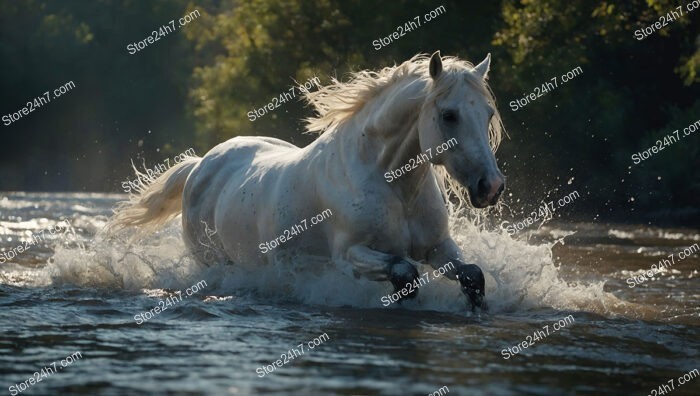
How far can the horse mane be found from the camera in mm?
7996

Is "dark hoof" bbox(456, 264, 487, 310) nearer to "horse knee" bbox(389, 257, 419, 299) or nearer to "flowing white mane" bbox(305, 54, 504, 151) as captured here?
"horse knee" bbox(389, 257, 419, 299)

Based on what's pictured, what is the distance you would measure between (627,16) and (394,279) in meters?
19.6

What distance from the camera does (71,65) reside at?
6266 cm

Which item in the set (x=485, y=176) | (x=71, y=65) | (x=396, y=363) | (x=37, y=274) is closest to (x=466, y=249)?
(x=485, y=176)

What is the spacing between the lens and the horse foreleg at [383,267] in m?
8.18

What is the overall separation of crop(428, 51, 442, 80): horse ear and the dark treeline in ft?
16.7

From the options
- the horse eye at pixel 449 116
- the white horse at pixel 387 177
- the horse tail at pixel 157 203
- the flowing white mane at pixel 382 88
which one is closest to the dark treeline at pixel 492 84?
the horse tail at pixel 157 203

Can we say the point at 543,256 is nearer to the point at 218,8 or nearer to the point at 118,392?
the point at 118,392

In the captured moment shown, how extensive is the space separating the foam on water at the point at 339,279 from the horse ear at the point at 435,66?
1.58m

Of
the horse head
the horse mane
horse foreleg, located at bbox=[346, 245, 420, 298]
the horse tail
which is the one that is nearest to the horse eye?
the horse head

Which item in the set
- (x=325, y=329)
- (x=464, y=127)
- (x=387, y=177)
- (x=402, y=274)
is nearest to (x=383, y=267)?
(x=402, y=274)

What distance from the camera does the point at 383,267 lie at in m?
8.22

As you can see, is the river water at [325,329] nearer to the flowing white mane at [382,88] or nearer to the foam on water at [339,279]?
the foam on water at [339,279]

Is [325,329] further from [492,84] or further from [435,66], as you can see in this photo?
[492,84]
